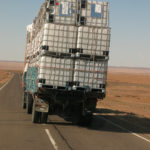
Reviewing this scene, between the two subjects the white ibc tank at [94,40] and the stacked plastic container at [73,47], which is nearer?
the stacked plastic container at [73,47]

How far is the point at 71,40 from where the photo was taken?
43.4 feet

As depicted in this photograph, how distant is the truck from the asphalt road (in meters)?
0.98

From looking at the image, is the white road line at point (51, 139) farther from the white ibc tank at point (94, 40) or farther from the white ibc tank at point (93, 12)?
the white ibc tank at point (93, 12)

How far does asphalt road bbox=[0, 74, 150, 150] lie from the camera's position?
9.74 metres

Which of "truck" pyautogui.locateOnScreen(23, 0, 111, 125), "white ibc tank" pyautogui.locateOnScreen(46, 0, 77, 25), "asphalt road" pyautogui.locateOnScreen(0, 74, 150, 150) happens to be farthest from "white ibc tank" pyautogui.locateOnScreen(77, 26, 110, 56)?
"asphalt road" pyautogui.locateOnScreen(0, 74, 150, 150)

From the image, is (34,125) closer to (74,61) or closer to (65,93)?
(65,93)

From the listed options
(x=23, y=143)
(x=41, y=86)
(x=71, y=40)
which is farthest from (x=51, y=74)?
(x=23, y=143)

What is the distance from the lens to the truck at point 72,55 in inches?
515

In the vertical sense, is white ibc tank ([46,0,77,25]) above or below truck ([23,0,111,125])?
above

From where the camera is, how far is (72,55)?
13148 mm

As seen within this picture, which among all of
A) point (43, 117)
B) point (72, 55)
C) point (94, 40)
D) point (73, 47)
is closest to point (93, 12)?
point (94, 40)

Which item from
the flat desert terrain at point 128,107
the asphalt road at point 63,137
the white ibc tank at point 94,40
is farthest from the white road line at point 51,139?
the flat desert terrain at point 128,107

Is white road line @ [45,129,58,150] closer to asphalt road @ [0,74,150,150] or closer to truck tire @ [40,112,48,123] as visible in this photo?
asphalt road @ [0,74,150,150]

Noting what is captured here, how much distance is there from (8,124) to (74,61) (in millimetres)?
3668
